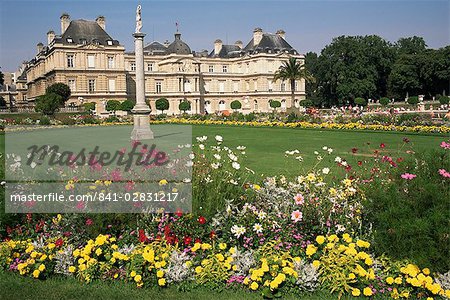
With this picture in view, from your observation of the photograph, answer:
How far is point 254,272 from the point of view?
4855 mm

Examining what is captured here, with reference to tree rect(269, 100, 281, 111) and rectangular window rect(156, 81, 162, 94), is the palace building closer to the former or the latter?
rectangular window rect(156, 81, 162, 94)

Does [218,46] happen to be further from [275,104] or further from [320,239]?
[320,239]

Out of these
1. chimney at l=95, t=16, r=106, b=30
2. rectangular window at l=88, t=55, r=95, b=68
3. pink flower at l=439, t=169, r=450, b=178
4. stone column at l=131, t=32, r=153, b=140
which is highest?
chimney at l=95, t=16, r=106, b=30

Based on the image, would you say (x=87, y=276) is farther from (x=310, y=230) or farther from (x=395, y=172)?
(x=395, y=172)

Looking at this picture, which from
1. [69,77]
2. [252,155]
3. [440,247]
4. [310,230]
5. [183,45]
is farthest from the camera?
[183,45]

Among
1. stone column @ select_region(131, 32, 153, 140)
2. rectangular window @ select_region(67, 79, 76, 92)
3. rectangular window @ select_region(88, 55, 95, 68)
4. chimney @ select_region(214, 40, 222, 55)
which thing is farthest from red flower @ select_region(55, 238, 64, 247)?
chimney @ select_region(214, 40, 222, 55)

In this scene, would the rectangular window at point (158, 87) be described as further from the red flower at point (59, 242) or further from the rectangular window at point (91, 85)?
the red flower at point (59, 242)

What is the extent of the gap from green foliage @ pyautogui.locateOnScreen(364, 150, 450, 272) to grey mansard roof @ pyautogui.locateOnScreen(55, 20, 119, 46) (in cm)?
5699

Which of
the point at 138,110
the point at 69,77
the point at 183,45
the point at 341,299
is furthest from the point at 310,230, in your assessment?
the point at 183,45

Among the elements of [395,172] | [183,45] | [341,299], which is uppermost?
[183,45]

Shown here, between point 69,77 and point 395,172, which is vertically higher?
point 69,77

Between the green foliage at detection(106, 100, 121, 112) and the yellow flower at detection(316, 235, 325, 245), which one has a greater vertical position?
the green foliage at detection(106, 100, 121, 112)

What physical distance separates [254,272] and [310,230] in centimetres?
110

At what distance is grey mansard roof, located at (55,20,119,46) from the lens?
186ft
